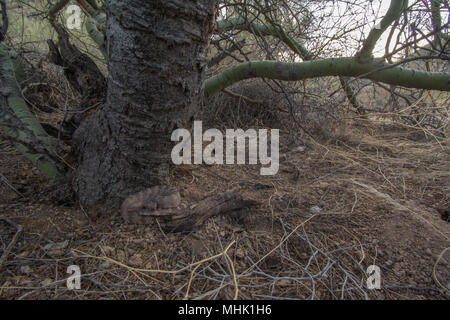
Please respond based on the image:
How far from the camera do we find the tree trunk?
984 mm

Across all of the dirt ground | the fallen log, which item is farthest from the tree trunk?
the dirt ground

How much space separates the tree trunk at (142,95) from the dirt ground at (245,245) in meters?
0.19

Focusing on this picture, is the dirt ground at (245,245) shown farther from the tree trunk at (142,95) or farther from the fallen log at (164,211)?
the tree trunk at (142,95)

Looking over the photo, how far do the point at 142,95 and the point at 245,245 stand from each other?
0.84 meters

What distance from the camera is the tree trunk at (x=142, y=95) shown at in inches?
38.7

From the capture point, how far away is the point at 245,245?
3.70ft

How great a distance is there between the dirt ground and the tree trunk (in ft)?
0.62

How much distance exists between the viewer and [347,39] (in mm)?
2350

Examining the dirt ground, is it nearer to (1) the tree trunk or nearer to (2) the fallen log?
(2) the fallen log

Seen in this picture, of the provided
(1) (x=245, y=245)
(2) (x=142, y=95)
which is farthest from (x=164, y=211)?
(2) (x=142, y=95)

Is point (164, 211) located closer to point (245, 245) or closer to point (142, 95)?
point (245, 245)

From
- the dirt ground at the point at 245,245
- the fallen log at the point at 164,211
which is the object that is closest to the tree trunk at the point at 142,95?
the fallen log at the point at 164,211
